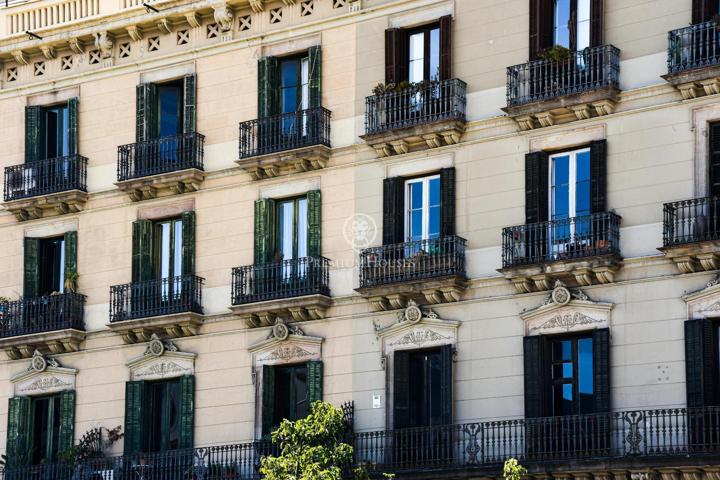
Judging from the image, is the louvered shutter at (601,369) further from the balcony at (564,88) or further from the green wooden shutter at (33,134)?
the green wooden shutter at (33,134)

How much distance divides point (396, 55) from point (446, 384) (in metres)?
7.33

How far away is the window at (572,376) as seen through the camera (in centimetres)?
3997

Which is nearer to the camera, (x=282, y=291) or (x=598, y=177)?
(x=598, y=177)

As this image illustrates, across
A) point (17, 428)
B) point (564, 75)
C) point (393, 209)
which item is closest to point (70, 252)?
point (17, 428)

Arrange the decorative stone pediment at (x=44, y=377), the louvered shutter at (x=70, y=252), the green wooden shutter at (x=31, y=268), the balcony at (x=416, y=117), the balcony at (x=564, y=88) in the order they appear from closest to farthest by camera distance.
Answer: the balcony at (x=564, y=88) < the balcony at (x=416, y=117) < the decorative stone pediment at (x=44, y=377) < the louvered shutter at (x=70, y=252) < the green wooden shutter at (x=31, y=268)

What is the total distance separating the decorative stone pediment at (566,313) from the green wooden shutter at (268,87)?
27.4ft

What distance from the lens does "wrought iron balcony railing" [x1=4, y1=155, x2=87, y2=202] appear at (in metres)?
47.6

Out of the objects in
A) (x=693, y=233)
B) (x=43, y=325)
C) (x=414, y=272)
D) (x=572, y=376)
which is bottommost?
(x=572, y=376)

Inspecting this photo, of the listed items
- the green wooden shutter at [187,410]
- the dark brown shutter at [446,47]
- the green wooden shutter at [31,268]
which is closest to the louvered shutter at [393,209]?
the dark brown shutter at [446,47]

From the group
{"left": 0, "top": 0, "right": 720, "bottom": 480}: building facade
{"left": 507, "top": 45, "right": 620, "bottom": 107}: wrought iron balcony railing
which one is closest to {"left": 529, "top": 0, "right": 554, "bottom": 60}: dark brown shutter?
{"left": 0, "top": 0, "right": 720, "bottom": 480}: building facade

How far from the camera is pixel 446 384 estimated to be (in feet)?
136

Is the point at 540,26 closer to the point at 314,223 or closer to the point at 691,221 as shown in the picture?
the point at 691,221

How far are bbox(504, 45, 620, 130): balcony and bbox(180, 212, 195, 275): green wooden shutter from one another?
8439mm

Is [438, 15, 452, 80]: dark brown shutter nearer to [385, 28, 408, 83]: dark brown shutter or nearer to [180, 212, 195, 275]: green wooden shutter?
[385, 28, 408, 83]: dark brown shutter
